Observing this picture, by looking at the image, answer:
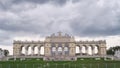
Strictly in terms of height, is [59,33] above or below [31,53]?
above

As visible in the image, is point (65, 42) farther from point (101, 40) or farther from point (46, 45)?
point (101, 40)

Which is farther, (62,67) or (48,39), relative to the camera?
(48,39)

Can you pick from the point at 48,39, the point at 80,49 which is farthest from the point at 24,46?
the point at 80,49

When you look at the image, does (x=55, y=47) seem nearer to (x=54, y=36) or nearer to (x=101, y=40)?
(x=54, y=36)

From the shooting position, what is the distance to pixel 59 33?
120688 millimetres

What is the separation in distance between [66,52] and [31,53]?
16.1 m

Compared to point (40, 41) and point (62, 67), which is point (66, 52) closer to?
point (40, 41)

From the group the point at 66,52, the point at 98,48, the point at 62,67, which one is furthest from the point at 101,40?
the point at 62,67

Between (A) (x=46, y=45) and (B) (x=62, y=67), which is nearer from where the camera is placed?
(B) (x=62, y=67)

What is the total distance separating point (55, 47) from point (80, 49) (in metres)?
11.7

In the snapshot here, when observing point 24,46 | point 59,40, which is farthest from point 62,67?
point 24,46

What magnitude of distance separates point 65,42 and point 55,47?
495cm

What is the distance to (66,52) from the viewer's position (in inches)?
4938

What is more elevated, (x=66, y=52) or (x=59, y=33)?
(x=59, y=33)
